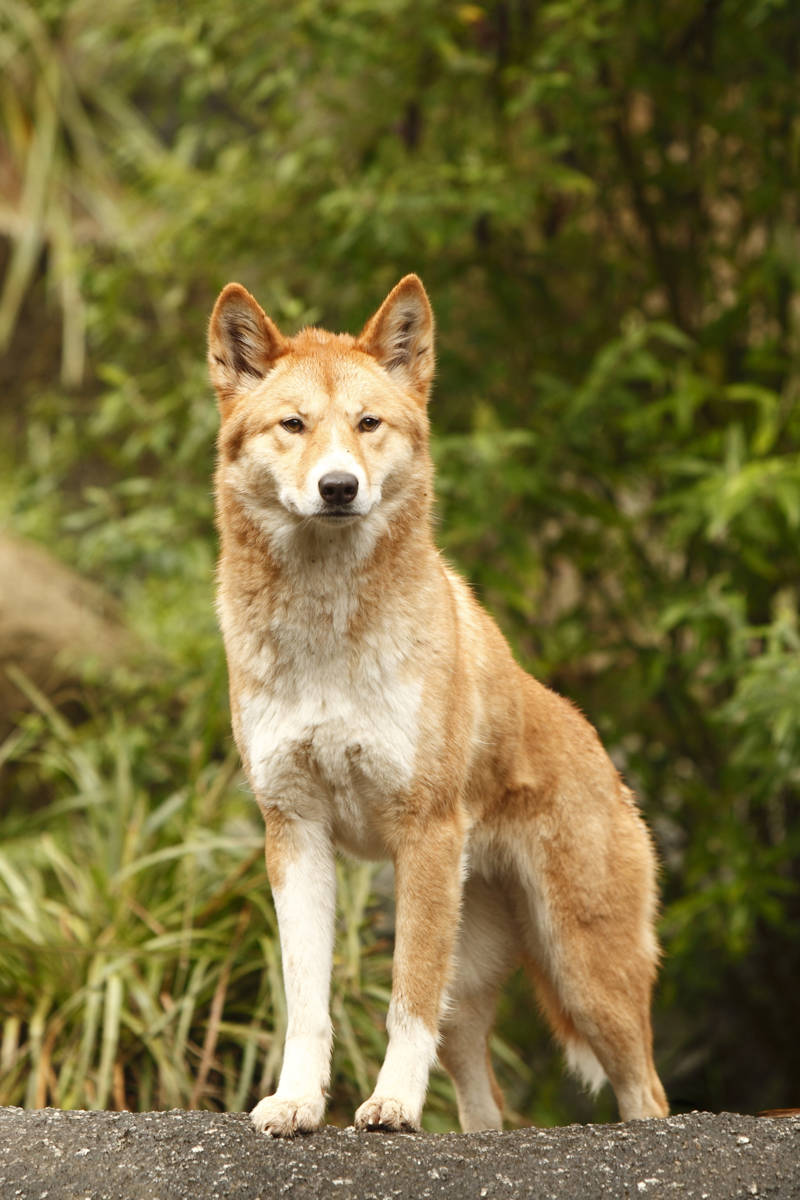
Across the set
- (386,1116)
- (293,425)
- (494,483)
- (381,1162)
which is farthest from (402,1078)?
(494,483)

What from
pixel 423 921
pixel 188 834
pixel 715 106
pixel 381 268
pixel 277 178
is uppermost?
pixel 715 106

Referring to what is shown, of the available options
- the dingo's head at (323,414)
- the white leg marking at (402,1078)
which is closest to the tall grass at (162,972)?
the white leg marking at (402,1078)

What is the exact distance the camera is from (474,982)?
4.16m

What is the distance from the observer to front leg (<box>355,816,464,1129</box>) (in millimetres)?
3301

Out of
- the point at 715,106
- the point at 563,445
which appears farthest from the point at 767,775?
the point at 715,106

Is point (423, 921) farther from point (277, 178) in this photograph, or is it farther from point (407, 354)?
point (277, 178)

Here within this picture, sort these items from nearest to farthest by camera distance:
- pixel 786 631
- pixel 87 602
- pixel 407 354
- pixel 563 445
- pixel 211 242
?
pixel 407 354 → pixel 786 631 → pixel 563 445 → pixel 211 242 → pixel 87 602

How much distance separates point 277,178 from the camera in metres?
6.68

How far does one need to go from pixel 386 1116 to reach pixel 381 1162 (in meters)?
0.11

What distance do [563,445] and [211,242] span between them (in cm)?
215

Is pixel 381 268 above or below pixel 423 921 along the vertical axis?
above

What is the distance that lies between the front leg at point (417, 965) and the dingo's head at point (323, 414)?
0.86 metres

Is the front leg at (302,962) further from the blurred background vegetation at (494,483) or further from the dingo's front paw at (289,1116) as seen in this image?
the blurred background vegetation at (494,483)

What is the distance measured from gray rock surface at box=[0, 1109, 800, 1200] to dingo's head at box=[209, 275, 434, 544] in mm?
1559
